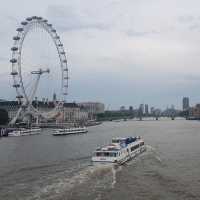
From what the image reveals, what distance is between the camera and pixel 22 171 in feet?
76.6

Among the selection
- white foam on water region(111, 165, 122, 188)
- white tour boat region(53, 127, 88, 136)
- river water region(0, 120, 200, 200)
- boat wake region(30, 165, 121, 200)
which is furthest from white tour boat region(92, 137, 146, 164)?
white tour boat region(53, 127, 88, 136)

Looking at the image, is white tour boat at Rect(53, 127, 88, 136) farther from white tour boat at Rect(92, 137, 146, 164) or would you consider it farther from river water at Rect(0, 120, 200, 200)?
white tour boat at Rect(92, 137, 146, 164)

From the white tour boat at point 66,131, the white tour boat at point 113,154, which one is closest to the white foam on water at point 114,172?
the white tour boat at point 113,154

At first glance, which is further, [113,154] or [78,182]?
[113,154]

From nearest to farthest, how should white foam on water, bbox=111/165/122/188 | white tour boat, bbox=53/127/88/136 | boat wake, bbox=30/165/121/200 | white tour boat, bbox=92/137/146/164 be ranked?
boat wake, bbox=30/165/121/200, white foam on water, bbox=111/165/122/188, white tour boat, bbox=92/137/146/164, white tour boat, bbox=53/127/88/136

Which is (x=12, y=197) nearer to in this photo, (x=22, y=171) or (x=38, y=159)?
(x=22, y=171)

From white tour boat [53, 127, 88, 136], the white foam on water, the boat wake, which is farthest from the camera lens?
white tour boat [53, 127, 88, 136]

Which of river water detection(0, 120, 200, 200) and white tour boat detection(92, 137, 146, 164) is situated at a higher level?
white tour boat detection(92, 137, 146, 164)

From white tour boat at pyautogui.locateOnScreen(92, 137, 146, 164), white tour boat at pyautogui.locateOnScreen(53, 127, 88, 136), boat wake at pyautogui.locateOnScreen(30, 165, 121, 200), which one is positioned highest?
white tour boat at pyautogui.locateOnScreen(53, 127, 88, 136)

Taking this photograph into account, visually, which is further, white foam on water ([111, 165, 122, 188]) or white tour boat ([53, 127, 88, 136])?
white tour boat ([53, 127, 88, 136])

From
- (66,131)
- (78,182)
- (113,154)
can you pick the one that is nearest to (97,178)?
(78,182)

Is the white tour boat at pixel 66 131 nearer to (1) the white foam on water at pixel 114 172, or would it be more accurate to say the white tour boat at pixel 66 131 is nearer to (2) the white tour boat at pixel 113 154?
(2) the white tour boat at pixel 113 154

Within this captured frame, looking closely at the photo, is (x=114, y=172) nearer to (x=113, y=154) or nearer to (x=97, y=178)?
(x=97, y=178)

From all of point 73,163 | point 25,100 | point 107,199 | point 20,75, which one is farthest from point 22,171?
point 25,100
